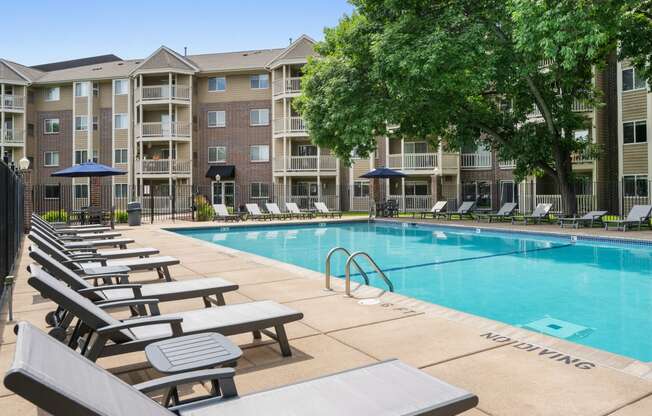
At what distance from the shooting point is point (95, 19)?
2230 centimetres

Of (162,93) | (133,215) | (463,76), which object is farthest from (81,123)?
(463,76)

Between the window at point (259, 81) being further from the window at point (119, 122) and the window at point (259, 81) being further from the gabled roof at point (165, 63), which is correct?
the window at point (119, 122)

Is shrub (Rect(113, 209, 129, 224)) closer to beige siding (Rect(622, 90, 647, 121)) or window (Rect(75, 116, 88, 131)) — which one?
window (Rect(75, 116, 88, 131))

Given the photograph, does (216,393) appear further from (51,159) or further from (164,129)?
(51,159)

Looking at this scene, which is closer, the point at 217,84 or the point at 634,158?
the point at 634,158

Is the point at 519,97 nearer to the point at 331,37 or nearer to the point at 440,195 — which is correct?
the point at 331,37

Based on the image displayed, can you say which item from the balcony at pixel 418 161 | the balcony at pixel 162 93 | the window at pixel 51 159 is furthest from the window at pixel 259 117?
the window at pixel 51 159

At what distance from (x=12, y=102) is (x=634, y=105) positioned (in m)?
43.2

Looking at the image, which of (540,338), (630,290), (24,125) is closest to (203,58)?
(24,125)

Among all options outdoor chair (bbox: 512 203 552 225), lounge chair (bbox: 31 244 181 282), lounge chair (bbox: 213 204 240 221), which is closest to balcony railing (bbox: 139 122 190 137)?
lounge chair (bbox: 213 204 240 221)

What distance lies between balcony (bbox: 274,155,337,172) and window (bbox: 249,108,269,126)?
13.3 feet

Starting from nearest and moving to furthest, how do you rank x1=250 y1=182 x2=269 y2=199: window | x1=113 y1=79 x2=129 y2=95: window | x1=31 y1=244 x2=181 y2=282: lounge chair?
x1=31 y1=244 x2=181 y2=282: lounge chair, x1=250 y1=182 x2=269 y2=199: window, x1=113 y1=79 x2=129 y2=95: window

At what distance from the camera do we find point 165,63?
37.1m

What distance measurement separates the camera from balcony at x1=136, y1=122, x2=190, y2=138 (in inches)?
1451
